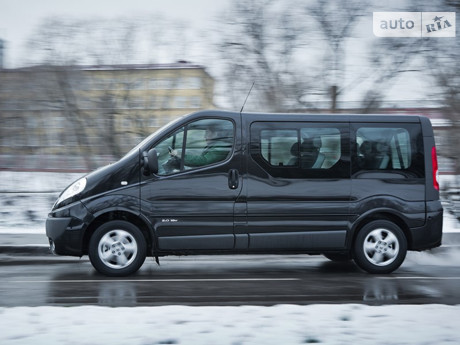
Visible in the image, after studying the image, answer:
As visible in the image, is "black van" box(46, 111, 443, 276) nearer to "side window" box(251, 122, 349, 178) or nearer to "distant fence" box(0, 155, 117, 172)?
"side window" box(251, 122, 349, 178)

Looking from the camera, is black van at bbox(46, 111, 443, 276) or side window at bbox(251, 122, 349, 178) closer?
black van at bbox(46, 111, 443, 276)

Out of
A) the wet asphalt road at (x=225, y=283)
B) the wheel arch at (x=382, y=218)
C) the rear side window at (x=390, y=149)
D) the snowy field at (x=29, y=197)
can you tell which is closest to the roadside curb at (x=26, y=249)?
the wet asphalt road at (x=225, y=283)

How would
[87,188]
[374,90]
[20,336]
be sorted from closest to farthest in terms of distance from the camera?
[20,336] → [87,188] → [374,90]

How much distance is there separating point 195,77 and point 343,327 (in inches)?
473

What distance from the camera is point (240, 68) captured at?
612 inches

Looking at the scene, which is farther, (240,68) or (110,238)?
(240,68)

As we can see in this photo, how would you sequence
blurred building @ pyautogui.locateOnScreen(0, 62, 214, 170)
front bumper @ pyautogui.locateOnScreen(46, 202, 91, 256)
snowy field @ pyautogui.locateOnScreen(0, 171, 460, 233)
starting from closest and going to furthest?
front bumper @ pyautogui.locateOnScreen(46, 202, 91, 256)
snowy field @ pyautogui.locateOnScreen(0, 171, 460, 233)
blurred building @ pyautogui.locateOnScreen(0, 62, 214, 170)

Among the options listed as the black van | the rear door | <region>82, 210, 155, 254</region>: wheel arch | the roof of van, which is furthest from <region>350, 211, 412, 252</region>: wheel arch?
<region>82, 210, 155, 254</region>: wheel arch

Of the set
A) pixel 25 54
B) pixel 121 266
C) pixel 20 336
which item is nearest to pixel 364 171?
pixel 121 266

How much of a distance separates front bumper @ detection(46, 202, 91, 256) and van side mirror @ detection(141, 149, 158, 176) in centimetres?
90

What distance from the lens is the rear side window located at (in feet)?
25.5

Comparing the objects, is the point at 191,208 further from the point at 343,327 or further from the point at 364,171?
the point at 343,327

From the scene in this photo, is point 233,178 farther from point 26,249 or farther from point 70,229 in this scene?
point 26,249

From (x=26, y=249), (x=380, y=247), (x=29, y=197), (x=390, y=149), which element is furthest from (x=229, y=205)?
(x=29, y=197)
